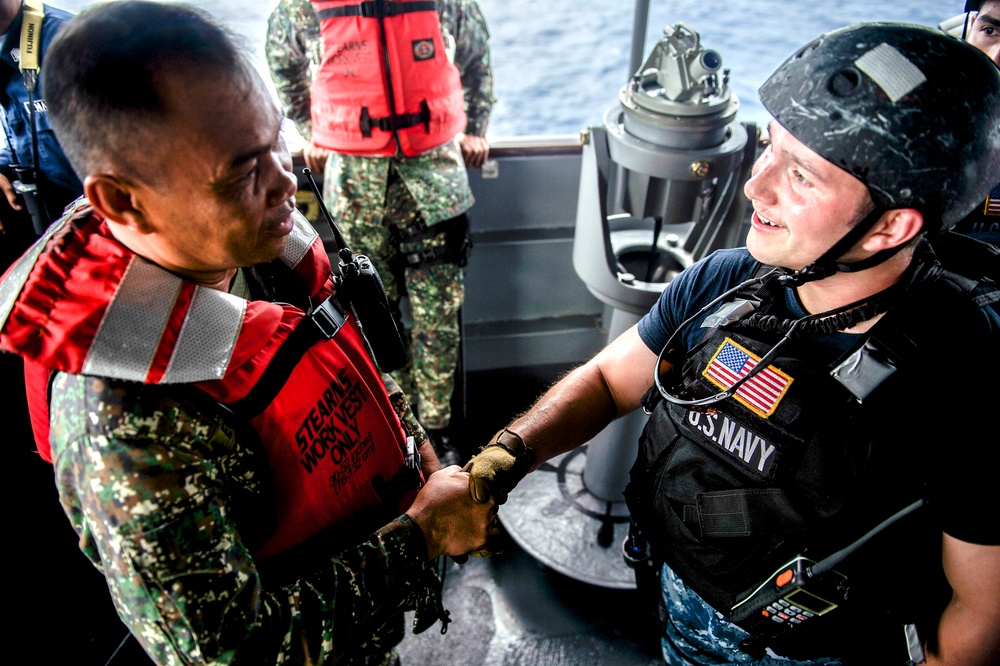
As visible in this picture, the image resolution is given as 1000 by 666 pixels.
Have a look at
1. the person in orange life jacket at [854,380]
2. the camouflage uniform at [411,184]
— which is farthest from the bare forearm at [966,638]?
the camouflage uniform at [411,184]

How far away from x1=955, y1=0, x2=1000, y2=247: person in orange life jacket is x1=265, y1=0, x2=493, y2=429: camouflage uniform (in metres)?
1.95

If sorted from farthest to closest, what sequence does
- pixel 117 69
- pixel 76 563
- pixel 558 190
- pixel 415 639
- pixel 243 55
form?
pixel 558 190 < pixel 76 563 < pixel 415 639 < pixel 243 55 < pixel 117 69

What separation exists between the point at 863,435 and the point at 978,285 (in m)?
0.39

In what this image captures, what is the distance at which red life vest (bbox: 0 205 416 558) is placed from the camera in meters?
0.93

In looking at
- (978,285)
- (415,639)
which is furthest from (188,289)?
(415,639)

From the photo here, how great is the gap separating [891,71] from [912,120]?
10 centimetres

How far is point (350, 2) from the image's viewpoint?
2.55 m

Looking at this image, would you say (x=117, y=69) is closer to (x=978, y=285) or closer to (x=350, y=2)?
(x=978, y=285)

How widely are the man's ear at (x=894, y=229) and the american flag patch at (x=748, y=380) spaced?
320 millimetres

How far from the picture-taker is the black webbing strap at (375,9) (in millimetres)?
2551

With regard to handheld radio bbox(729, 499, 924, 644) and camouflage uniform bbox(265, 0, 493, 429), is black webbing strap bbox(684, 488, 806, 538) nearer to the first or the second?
handheld radio bbox(729, 499, 924, 644)

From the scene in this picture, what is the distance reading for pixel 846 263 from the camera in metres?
1.29

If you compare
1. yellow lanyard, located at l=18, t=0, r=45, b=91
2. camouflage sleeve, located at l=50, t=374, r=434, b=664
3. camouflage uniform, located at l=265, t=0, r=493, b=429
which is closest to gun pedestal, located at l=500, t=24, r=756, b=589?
camouflage uniform, located at l=265, t=0, r=493, b=429

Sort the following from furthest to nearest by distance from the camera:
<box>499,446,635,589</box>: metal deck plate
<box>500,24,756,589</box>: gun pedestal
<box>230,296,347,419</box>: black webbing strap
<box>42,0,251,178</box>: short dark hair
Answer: <box>499,446,635,589</box>: metal deck plate, <box>500,24,756,589</box>: gun pedestal, <box>230,296,347,419</box>: black webbing strap, <box>42,0,251,178</box>: short dark hair
